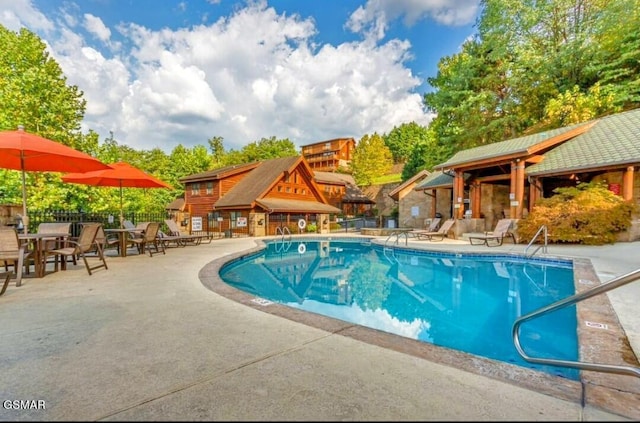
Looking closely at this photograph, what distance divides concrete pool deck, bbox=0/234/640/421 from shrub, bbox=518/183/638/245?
27.1 feet

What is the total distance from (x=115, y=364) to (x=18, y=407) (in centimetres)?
55

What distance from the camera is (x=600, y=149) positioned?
38.7 feet

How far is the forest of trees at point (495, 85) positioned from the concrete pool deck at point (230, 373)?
484 inches

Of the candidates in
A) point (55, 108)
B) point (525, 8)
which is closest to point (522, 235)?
point (525, 8)

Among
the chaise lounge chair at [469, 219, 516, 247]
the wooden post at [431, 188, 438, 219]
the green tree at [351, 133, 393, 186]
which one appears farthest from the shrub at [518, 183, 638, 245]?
the green tree at [351, 133, 393, 186]

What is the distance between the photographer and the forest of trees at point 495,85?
12430 mm

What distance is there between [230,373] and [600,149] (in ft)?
51.8

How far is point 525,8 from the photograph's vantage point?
19.6 meters

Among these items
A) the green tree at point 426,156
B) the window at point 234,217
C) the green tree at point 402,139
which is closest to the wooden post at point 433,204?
the green tree at point 426,156

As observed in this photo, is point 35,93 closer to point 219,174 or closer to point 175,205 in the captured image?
point 219,174

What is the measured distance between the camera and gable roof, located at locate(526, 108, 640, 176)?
10.8 meters

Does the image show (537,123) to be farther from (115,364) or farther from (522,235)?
(115,364)

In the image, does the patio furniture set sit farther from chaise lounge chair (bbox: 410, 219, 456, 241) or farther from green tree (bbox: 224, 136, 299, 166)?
green tree (bbox: 224, 136, 299, 166)

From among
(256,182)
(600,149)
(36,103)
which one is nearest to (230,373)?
(600,149)
